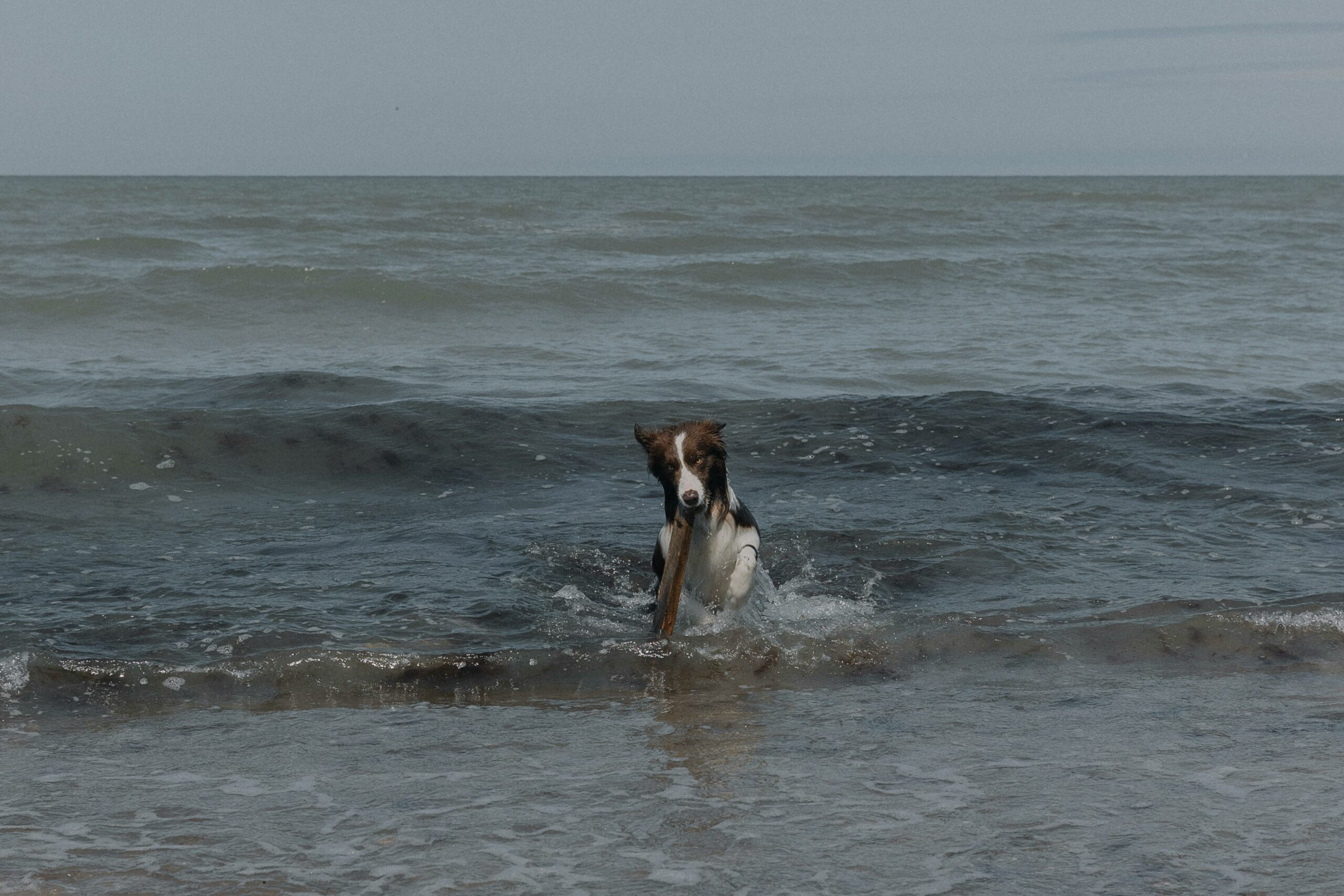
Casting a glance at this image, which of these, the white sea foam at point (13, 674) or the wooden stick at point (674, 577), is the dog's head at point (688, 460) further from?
the white sea foam at point (13, 674)

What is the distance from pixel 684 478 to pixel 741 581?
28.2 inches

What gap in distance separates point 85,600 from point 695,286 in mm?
16926

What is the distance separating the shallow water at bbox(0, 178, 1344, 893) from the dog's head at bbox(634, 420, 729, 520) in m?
0.72

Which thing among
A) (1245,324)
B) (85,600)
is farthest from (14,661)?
(1245,324)

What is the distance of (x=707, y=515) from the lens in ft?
23.3

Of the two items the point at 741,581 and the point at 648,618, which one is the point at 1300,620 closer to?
the point at 741,581

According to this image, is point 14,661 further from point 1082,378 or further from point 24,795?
point 1082,378

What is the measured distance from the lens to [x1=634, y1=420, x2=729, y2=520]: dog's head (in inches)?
261

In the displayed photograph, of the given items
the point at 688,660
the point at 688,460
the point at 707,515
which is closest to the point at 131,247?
the point at 707,515

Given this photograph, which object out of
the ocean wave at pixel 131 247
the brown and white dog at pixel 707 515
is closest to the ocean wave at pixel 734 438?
the brown and white dog at pixel 707 515

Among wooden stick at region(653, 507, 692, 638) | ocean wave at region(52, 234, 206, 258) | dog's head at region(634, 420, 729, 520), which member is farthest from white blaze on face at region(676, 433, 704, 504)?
ocean wave at region(52, 234, 206, 258)

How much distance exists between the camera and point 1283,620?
660cm

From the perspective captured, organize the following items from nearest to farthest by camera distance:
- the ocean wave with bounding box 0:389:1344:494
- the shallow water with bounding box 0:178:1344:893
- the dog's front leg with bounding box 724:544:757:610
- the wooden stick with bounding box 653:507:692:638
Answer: the shallow water with bounding box 0:178:1344:893, the wooden stick with bounding box 653:507:692:638, the dog's front leg with bounding box 724:544:757:610, the ocean wave with bounding box 0:389:1344:494

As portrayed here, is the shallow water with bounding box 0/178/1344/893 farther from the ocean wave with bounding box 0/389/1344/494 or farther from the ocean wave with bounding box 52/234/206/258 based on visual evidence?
the ocean wave with bounding box 52/234/206/258
